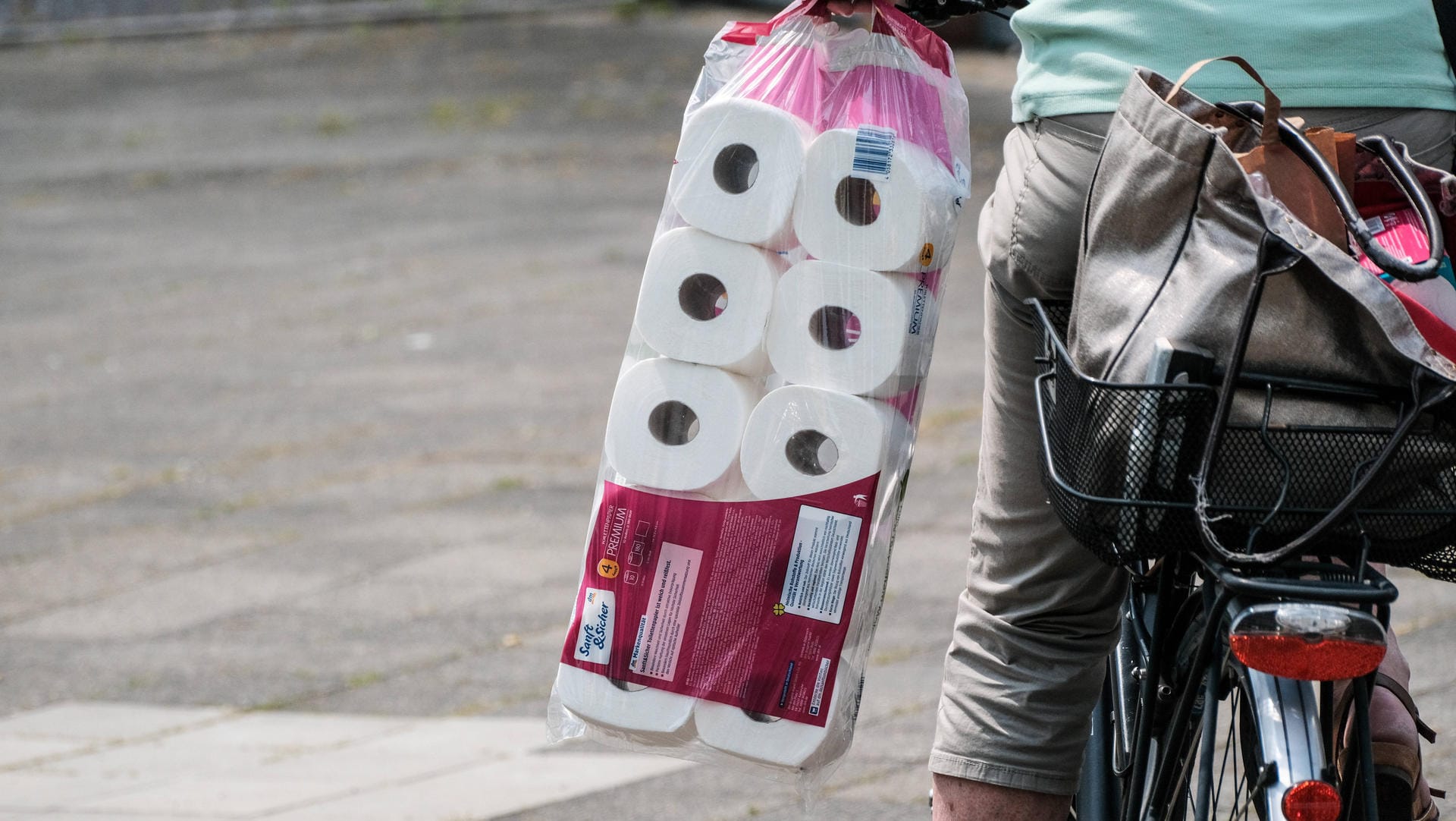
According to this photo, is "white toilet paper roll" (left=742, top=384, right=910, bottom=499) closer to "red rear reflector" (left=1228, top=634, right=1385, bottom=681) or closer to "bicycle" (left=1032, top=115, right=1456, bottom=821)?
"bicycle" (left=1032, top=115, right=1456, bottom=821)

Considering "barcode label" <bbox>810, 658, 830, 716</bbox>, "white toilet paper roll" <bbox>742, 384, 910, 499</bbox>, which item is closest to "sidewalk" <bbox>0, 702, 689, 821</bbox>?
"barcode label" <bbox>810, 658, 830, 716</bbox>

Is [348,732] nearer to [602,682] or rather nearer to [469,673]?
[469,673]

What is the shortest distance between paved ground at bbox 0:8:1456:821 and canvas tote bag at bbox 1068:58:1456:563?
1.79 meters

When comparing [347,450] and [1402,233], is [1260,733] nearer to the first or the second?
[1402,233]

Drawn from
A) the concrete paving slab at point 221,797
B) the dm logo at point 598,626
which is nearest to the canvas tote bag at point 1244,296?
the dm logo at point 598,626

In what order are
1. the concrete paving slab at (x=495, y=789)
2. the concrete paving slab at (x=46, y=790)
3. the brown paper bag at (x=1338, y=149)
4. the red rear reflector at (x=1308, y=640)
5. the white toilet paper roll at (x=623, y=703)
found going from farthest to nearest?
the concrete paving slab at (x=46, y=790), the concrete paving slab at (x=495, y=789), the white toilet paper roll at (x=623, y=703), the brown paper bag at (x=1338, y=149), the red rear reflector at (x=1308, y=640)

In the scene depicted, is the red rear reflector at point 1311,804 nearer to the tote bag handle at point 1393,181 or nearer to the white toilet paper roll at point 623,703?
the tote bag handle at point 1393,181

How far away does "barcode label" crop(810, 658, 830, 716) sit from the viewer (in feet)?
7.36

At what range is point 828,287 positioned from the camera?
2.20 meters

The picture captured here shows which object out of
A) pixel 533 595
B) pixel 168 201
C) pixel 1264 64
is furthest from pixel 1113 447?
pixel 168 201

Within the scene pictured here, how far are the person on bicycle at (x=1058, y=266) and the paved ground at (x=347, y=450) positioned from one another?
1.05 metres

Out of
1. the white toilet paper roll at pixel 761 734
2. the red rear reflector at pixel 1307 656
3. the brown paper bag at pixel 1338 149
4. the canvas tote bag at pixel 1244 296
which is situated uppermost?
the brown paper bag at pixel 1338 149

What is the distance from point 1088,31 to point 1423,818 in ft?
3.57

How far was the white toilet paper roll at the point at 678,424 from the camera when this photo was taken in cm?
222
